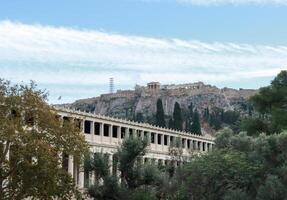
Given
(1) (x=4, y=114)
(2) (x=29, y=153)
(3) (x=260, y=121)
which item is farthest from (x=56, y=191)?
(3) (x=260, y=121)

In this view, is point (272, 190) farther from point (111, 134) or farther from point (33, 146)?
point (111, 134)

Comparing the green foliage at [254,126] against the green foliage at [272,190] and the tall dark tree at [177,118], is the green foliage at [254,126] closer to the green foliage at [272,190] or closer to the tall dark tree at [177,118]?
the green foliage at [272,190]

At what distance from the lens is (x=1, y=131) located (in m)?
33.3

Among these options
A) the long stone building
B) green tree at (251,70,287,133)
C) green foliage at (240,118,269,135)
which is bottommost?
the long stone building

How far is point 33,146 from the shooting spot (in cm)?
3325

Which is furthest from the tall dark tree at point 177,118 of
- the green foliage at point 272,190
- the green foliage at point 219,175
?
the green foliage at point 272,190

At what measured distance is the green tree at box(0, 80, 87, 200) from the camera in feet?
110

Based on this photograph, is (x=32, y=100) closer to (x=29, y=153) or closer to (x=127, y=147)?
(x=29, y=153)

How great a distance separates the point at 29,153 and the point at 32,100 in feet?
9.78

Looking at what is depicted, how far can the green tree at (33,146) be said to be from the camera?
3341 cm

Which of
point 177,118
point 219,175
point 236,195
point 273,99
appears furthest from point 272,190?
point 177,118

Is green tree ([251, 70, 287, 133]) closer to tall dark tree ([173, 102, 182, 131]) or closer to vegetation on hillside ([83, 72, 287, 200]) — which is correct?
vegetation on hillside ([83, 72, 287, 200])

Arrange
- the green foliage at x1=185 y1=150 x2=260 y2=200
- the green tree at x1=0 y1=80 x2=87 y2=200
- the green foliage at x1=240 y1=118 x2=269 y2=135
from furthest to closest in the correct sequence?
1. the green foliage at x1=240 y1=118 x2=269 y2=135
2. the green foliage at x1=185 y1=150 x2=260 y2=200
3. the green tree at x1=0 y1=80 x2=87 y2=200

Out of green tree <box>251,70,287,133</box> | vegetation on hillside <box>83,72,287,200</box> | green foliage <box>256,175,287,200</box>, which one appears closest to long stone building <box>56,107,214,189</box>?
green tree <box>251,70,287,133</box>
